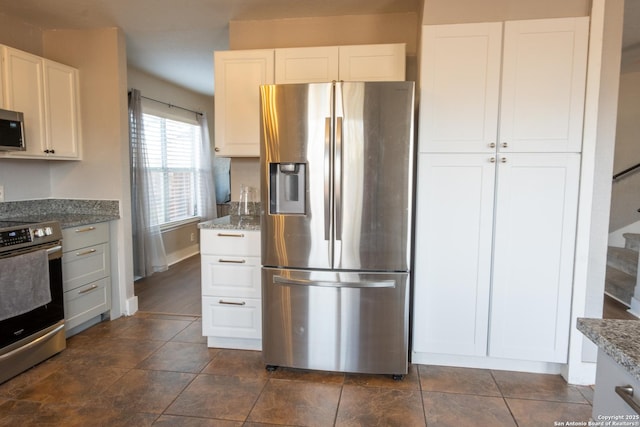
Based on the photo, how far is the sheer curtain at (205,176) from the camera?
19.2 feet

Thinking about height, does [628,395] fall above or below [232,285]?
above

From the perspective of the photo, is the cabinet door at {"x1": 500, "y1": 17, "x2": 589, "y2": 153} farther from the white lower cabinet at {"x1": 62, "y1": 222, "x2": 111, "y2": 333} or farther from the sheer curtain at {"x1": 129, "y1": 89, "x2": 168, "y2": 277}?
the sheer curtain at {"x1": 129, "y1": 89, "x2": 168, "y2": 277}

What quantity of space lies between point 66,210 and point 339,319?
2.65 meters

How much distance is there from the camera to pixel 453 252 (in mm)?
2377

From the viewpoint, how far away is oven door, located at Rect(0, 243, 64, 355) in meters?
2.25

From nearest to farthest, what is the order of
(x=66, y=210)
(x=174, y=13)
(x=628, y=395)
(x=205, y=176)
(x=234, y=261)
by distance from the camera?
(x=628, y=395) → (x=234, y=261) → (x=174, y=13) → (x=66, y=210) → (x=205, y=176)

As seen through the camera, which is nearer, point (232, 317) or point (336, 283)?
point (336, 283)

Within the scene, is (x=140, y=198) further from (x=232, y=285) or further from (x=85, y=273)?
(x=232, y=285)

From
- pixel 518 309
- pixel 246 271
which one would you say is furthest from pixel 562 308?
pixel 246 271

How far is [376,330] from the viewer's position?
2.30 m

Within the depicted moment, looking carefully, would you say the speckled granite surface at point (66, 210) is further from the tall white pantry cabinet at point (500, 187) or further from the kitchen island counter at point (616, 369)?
the kitchen island counter at point (616, 369)

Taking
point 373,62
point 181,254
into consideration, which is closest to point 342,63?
point 373,62

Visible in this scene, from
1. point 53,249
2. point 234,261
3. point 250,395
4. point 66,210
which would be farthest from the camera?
point 66,210

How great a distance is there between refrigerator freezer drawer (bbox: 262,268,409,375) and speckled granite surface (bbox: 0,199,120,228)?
1730mm
